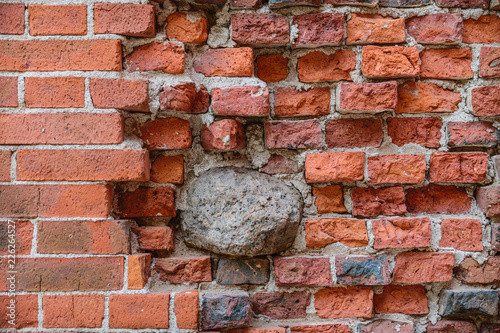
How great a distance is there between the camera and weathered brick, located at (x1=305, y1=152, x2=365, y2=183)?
1.01m

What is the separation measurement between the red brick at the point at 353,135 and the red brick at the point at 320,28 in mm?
234

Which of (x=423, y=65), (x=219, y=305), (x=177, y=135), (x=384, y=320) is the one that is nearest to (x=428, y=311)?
(x=384, y=320)

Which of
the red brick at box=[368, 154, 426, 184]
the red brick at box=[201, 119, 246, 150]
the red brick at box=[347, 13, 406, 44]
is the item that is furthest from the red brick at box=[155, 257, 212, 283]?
the red brick at box=[347, 13, 406, 44]

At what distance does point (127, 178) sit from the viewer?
3.10 ft

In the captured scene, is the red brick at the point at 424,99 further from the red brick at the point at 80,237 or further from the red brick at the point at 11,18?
the red brick at the point at 11,18

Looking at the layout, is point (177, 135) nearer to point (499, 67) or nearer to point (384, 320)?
point (384, 320)

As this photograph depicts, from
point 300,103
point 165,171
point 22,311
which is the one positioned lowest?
point 22,311

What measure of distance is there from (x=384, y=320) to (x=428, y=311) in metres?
0.13

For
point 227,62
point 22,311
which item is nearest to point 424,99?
point 227,62

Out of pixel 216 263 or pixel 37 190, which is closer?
pixel 37 190

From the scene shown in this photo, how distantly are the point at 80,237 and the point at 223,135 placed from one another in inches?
17.8

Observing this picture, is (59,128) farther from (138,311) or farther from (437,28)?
(437,28)

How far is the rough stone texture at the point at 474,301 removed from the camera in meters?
1.01

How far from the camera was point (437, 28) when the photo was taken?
1.03 metres
